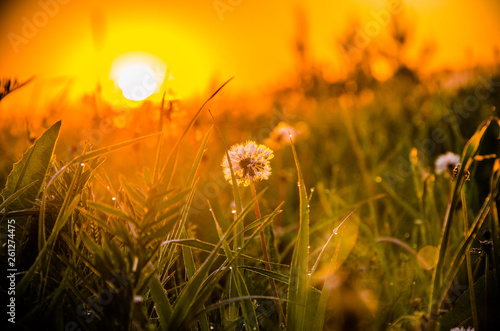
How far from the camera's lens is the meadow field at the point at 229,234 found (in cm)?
75

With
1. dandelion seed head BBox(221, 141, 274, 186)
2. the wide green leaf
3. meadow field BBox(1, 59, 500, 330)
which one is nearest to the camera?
meadow field BBox(1, 59, 500, 330)

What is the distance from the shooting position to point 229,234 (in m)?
1.05

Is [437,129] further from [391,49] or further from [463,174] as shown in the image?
[391,49]

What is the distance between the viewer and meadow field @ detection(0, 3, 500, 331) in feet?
2.48

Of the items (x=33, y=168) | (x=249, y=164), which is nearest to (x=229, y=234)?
(x=249, y=164)

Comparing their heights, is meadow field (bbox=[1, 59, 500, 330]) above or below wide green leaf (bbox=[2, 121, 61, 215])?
below

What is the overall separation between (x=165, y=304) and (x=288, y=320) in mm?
272

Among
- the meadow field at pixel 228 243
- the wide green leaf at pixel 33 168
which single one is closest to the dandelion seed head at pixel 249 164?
the meadow field at pixel 228 243

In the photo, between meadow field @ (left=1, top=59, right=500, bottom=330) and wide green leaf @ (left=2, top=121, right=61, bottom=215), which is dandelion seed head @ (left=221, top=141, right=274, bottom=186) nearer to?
meadow field @ (left=1, top=59, right=500, bottom=330)

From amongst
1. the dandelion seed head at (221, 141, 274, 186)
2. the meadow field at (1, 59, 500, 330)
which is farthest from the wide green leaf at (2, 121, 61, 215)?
the dandelion seed head at (221, 141, 274, 186)

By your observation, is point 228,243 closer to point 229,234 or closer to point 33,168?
point 229,234

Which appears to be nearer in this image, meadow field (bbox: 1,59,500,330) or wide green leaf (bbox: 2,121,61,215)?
meadow field (bbox: 1,59,500,330)

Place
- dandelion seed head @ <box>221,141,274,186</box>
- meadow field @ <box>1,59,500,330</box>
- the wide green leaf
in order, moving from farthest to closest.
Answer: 1. dandelion seed head @ <box>221,141,274,186</box>
2. the wide green leaf
3. meadow field @ <box>1,59,500,330</box>

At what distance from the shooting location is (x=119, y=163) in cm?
225
